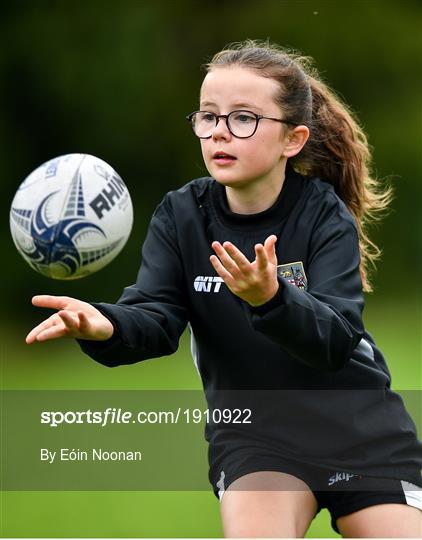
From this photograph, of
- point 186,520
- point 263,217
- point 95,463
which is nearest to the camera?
point 263,217

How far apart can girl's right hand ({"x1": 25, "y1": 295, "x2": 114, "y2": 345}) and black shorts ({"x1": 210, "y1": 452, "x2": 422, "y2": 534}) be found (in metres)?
0.58

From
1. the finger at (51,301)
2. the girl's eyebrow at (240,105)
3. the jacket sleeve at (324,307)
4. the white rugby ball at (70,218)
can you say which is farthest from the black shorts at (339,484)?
the girl's eyebrow at (240,105)

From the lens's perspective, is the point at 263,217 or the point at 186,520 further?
the point at 186,520

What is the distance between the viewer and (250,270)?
99.0 inches

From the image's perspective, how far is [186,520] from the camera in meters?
4.62

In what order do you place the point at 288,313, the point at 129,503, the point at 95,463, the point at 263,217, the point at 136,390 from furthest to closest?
the point at 136,390
the point at 95,463
the point at 129,503
the point at 263,217
the point at 288,313

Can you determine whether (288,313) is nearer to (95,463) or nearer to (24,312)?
(95,463)

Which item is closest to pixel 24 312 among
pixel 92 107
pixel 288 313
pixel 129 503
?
pixel 92 107

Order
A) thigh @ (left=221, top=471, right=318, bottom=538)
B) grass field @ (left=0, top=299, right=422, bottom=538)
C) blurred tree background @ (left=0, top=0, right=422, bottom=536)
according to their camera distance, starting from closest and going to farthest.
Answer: thigh @ (left=221, top=471, right=318, bottom=538)
grass field @ (left=0, top=299, right=422, bottom=538)
blurred tree background @ (left=0, top=0, right=422, bottom=536)

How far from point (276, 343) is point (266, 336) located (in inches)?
2.4

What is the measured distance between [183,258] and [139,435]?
291 centimetres

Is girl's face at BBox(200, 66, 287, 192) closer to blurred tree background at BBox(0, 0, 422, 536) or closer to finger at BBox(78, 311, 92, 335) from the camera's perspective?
finger at BBox(78, 311, 92, 335)

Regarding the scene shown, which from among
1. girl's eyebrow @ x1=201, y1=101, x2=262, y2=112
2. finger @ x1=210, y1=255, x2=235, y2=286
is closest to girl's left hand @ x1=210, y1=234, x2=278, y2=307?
finger @ x1=210, y1=255, x2=235, y2=286

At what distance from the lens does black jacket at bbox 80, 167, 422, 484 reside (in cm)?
299
